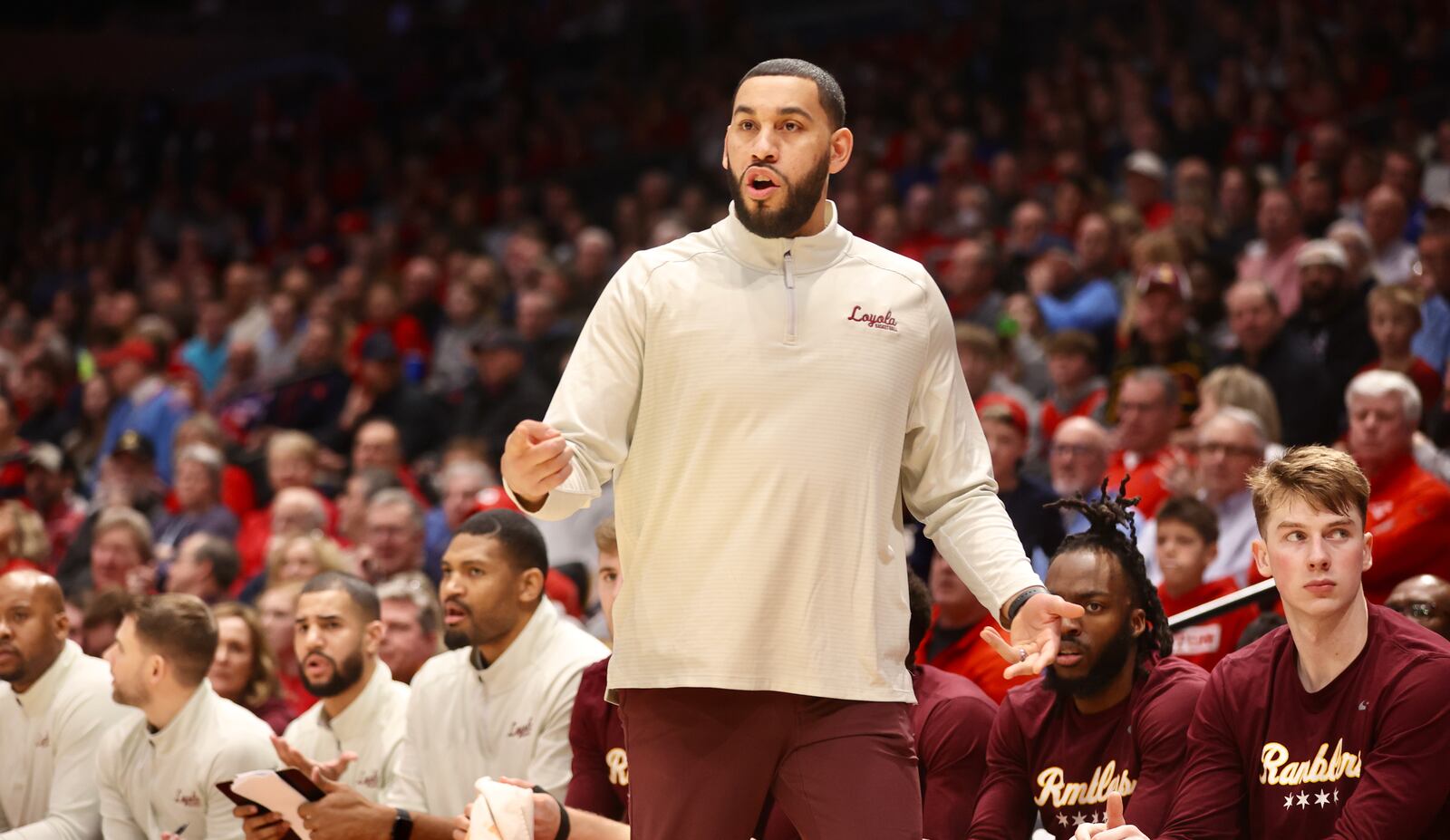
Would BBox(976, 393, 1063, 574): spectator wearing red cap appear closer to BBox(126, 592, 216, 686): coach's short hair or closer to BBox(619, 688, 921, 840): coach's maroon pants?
BBox(126, 592, 216, 686): coach's short hair

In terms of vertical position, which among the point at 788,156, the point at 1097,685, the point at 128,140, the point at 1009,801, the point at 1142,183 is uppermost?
the point at 128,140

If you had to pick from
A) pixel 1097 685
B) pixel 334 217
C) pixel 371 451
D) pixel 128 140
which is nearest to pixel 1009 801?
pixel 1097 685

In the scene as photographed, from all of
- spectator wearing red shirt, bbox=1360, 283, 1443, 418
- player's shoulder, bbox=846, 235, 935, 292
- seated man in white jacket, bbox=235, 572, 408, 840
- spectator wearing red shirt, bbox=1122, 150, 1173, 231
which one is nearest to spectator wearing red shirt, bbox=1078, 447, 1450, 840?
player's shoulder, bbox=846, 235, 935, 292

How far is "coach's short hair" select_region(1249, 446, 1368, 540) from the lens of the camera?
132 inches

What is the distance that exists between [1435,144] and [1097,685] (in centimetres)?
618

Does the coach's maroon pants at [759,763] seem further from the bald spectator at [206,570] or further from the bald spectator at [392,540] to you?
the bald spectator at [206,570]

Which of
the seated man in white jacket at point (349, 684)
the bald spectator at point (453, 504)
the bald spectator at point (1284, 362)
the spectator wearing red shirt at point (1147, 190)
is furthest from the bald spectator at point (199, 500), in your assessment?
the spectator wearing red shirt at point (1147, 190)

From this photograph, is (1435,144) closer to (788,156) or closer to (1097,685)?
(1097,685)

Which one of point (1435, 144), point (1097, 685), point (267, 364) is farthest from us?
point (267, 364)

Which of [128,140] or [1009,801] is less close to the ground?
[128,140]

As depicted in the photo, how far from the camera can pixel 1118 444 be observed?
21.8ft

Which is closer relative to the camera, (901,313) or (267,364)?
(901,313)

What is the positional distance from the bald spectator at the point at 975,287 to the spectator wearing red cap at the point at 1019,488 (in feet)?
6.60

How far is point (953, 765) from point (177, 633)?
2.38 m
